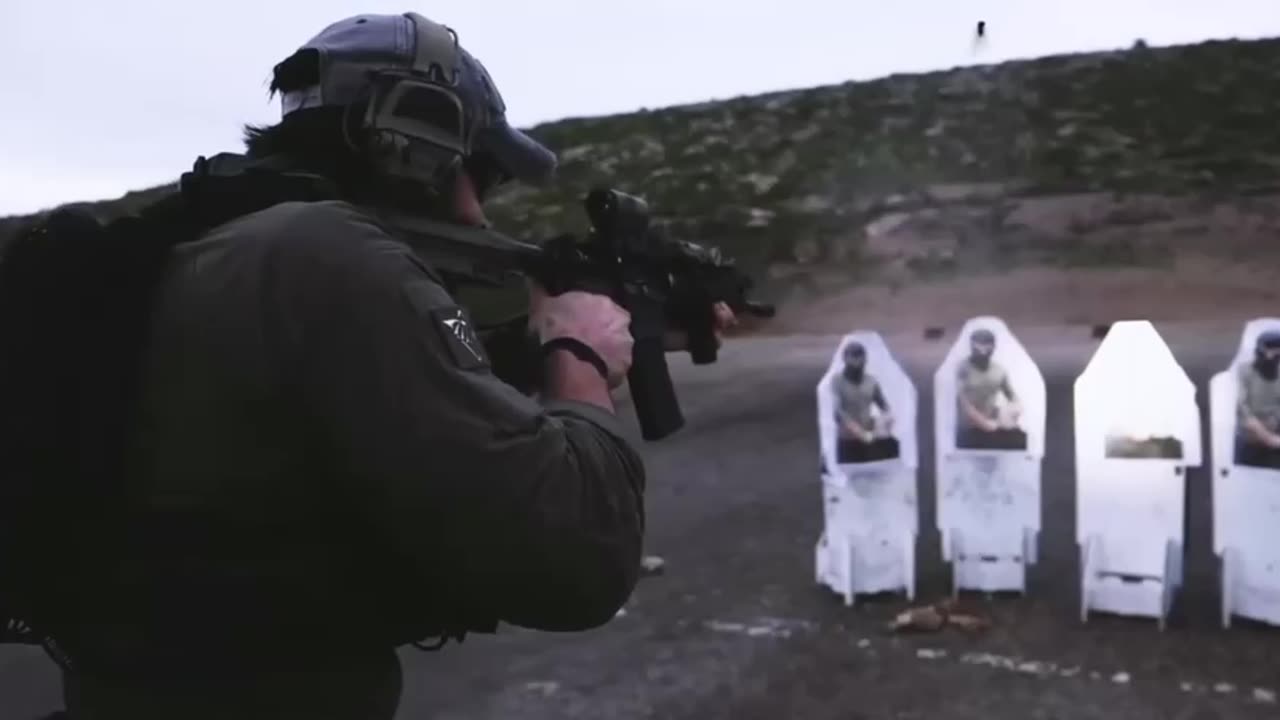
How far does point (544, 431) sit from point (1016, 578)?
4.16m

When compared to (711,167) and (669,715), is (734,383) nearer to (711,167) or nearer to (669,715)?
(669,715)

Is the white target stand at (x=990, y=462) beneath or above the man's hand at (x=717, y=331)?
beneath

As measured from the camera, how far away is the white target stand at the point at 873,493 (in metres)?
5.08

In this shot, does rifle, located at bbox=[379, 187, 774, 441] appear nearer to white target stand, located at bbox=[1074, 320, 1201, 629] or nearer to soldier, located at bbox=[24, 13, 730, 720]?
soldier, located at bbox=[24, 13, 730, 720]

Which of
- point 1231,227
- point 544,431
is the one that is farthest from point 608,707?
point 1231,227

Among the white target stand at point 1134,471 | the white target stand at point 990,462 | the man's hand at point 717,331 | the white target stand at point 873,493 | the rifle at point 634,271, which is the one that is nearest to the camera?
the rifle at point 634,271

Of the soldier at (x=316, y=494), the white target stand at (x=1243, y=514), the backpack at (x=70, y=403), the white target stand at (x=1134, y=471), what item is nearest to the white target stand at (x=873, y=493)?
the white target stand at (x=1134, y=471)

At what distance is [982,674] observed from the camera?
13.6 ft

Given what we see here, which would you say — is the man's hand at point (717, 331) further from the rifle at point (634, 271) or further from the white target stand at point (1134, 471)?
the white target stand at point (1134, 471)

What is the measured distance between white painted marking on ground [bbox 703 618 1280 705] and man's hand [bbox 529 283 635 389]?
3113 mm

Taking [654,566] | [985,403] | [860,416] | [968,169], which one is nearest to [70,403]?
[860,416]

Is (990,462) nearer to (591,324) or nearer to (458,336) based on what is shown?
(591,324)

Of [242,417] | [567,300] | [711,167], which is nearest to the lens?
[242,417]

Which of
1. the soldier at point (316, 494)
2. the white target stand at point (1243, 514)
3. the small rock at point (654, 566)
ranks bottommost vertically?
the small rock at point (654, 566)
